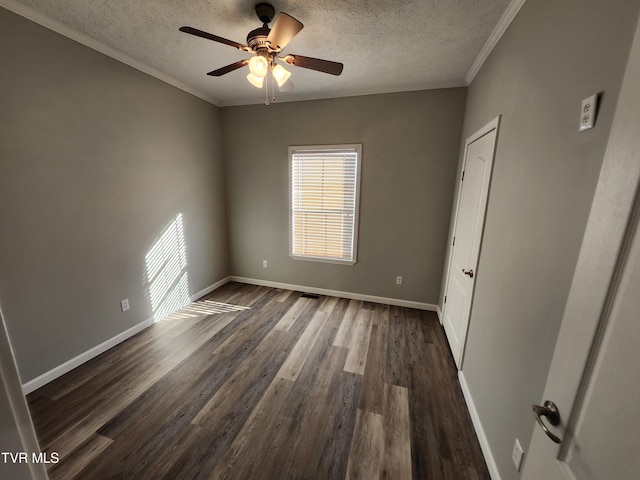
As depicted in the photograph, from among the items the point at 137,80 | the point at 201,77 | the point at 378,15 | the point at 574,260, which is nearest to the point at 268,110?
the point at 201,77

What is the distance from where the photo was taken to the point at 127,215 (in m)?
2.47

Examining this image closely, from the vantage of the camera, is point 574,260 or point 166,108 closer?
point 574,260

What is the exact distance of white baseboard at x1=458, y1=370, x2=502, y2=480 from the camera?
1.40 meters

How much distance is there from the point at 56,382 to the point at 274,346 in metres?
1.71

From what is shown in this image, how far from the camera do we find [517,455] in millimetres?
1201

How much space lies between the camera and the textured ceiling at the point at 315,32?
65.8 inches

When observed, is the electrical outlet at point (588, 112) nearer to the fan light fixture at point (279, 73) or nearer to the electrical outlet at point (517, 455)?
the electrical outlet at point (517, 455)

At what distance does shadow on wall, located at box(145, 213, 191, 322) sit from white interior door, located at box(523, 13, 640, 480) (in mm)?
3233

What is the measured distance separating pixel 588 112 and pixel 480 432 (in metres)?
1.82

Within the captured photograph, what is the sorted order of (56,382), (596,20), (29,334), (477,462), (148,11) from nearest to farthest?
(596,20)
(477,462)
(148,11)
(29,334)
(56,382)

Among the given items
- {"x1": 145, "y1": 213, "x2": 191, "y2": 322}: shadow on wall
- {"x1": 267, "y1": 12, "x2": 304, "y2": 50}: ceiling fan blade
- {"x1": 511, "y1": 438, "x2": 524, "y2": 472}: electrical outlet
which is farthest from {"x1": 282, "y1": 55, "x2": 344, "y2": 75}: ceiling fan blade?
{"x1": 511, "y1": 438, "x2": 524, "y2": 472}: electrical outlet

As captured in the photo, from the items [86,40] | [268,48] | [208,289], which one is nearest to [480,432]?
Result: [268,48]

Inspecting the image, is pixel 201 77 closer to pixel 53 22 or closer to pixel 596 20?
pixel 53 22

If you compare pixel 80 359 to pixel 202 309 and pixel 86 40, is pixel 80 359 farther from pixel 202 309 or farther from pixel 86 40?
pixel 86 40
